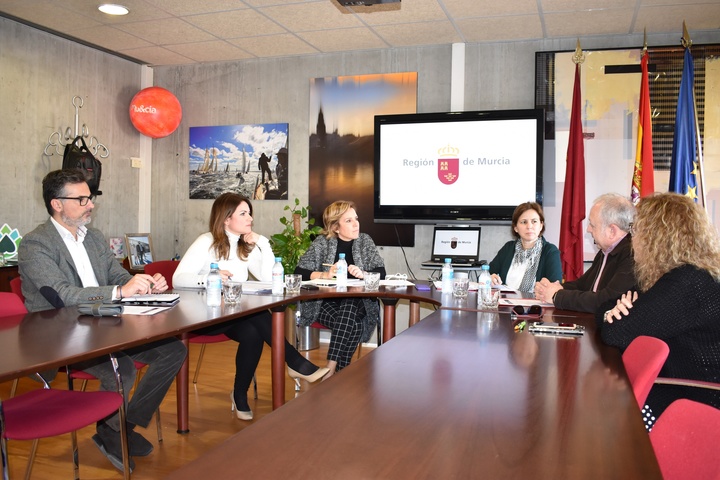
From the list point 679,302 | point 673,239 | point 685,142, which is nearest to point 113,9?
point 673,239

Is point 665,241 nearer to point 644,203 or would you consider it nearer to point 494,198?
point 644,203

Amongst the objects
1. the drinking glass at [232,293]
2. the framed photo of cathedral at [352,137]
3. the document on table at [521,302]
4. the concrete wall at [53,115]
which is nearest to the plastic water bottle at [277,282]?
the drinking glass at [232,293]

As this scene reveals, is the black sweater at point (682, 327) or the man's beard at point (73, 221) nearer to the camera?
the black sweater at point (682, 327)

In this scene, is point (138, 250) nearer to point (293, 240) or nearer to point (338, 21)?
point (293, 240)

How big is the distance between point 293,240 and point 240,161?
1297 mm

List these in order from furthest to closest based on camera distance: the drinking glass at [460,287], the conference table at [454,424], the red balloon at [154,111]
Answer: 1. the red balloon at [154,111]
2. the drinking glass at [460,287]
3. the conference table at [454,424]

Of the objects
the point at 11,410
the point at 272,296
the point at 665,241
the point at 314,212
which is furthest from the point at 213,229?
the point at 665,241

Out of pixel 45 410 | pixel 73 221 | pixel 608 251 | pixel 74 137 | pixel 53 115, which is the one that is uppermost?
pixel 53 115

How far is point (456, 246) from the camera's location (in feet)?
17.5

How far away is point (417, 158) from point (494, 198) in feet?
2.54

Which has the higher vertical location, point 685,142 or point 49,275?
point 685,142

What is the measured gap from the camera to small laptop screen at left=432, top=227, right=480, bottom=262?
5266 millimetres

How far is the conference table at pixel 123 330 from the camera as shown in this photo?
174cm

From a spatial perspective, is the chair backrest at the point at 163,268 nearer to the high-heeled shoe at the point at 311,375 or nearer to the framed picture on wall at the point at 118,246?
the high-heeled shoe at the point at 311,375
